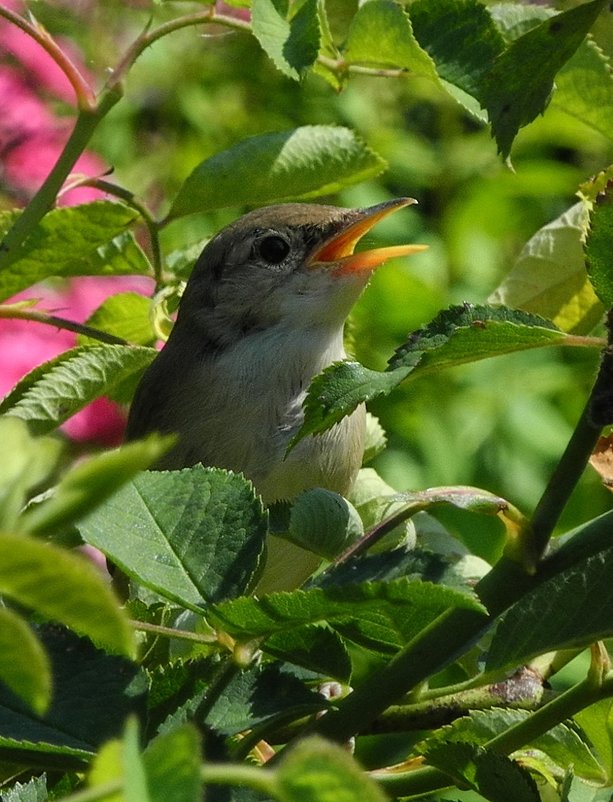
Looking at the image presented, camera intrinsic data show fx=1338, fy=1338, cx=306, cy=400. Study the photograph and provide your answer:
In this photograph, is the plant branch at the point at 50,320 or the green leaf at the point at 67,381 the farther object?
the plant branch at the point at 50,320

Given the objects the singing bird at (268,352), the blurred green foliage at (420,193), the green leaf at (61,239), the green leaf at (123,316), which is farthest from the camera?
the blurred green foliage at (420,193)

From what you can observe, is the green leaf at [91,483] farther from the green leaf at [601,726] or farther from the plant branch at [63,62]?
the plant branch at [63,62]

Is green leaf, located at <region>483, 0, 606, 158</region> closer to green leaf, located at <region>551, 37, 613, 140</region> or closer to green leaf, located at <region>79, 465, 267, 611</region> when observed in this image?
green leaf, located at <region>79, 465, 267, 611</region>

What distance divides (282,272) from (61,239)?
105 cm

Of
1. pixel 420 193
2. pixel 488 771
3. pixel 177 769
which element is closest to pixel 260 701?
pixel 488 771

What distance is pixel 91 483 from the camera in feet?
1.96

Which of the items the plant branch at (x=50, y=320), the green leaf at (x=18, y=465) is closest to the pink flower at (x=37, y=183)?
the plant branch at (x=50, y=320)

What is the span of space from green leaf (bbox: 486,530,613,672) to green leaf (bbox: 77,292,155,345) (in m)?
1.24

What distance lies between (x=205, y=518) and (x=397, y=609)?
20cm

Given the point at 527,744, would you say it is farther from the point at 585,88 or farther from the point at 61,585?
the point at 585,88

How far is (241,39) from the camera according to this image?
4.46m

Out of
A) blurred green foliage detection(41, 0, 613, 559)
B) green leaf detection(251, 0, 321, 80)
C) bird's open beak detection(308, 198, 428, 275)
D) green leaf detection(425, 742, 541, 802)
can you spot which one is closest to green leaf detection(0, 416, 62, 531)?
green leaf detection(425, 742, 541, 802)

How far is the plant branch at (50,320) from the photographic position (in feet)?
6.53

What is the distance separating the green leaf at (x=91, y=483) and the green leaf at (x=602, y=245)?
0.58 meters
